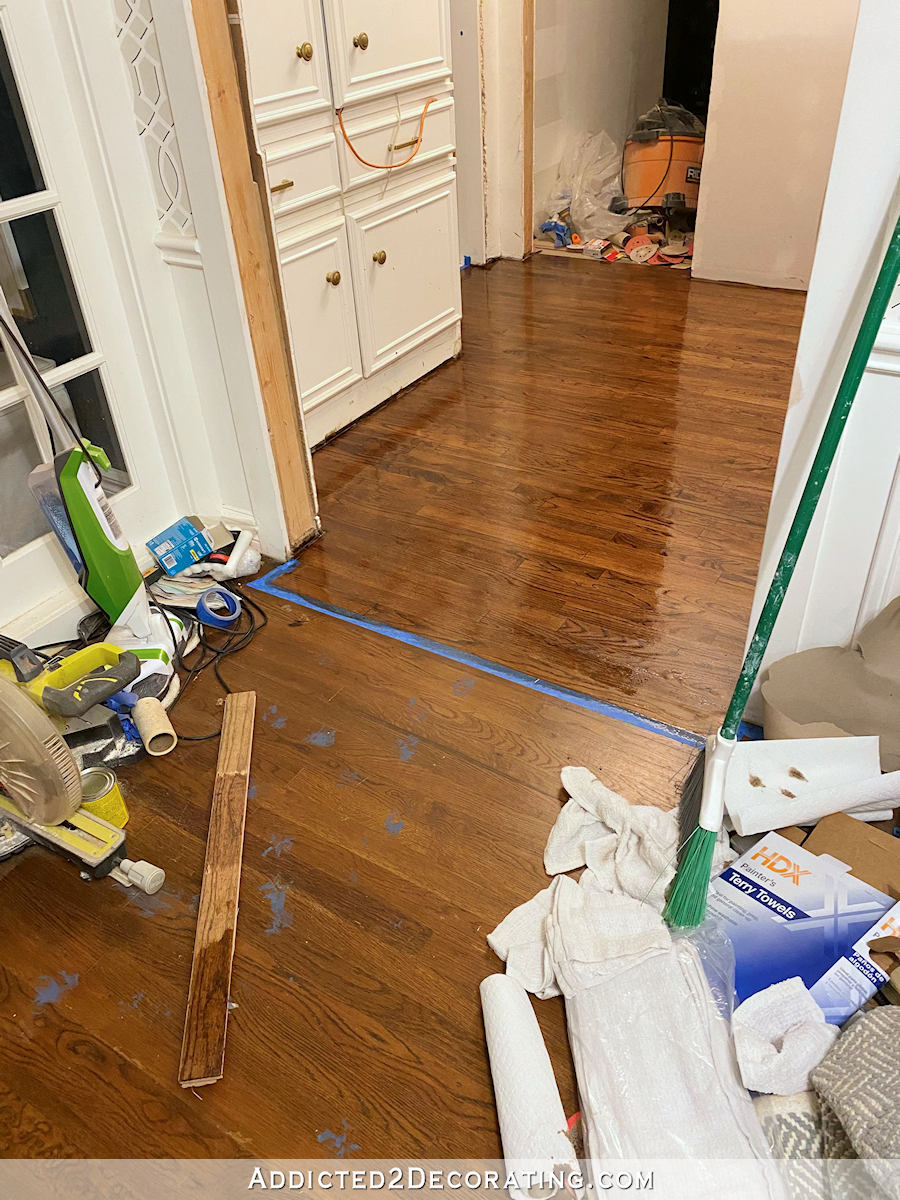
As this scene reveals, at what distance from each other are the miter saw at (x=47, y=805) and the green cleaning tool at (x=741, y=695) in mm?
927

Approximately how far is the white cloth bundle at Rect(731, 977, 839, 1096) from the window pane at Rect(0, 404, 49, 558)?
1786 millimetres

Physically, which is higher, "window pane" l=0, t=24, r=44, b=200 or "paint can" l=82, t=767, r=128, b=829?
"window pane" l=0, t=24, r=44, b=200

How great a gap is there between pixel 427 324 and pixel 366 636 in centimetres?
164

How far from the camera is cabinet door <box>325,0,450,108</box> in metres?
2.65

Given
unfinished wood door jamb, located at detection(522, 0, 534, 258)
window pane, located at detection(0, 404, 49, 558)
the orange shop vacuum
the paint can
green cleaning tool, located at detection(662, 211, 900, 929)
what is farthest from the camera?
the orange shop vacuum

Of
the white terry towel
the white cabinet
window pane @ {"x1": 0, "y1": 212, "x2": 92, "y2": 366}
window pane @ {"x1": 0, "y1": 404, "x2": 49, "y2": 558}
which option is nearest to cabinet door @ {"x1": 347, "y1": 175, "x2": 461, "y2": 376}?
the white cabinet

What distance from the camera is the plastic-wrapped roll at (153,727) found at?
1889 mm

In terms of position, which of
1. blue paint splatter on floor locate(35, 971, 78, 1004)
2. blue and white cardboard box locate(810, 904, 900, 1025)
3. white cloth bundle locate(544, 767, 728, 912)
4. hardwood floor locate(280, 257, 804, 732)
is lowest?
hardwood floor locate(280, 257, 804, 732)

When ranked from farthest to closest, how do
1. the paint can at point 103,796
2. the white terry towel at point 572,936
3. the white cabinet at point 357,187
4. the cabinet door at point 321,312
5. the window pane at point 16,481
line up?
the cabinet door at point 321,312 → the white cabinet at point 357,187 → the window pane at point 16,481 → the paint can at point 103,796 → the white terry towel at point 572,936

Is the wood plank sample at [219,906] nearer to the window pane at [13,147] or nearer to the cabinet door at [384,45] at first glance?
the window pane at [13,147]

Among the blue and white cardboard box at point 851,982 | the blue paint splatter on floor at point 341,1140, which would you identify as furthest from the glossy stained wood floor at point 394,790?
the blue and white cardboard box at point 851,982

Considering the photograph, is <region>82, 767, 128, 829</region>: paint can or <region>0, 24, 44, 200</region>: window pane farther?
<region>0, 24, 44, 200</region>: window pane

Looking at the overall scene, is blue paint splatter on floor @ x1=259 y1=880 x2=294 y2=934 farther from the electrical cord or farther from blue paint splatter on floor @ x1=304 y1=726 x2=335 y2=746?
the electrical cord

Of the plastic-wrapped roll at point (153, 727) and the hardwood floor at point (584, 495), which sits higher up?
the plastic-wrapped roll at point (153, 727)
